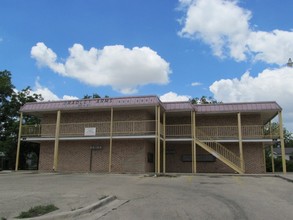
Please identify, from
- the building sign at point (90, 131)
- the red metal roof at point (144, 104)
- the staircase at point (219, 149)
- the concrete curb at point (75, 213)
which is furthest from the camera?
the building sign at point (90, 131)

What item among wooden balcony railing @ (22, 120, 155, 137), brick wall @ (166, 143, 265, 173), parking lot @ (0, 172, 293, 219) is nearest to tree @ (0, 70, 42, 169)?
wooden balcony railing @ (22, 120, 155, 137)

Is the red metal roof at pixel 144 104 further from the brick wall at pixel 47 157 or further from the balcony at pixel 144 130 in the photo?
the brick wall at pixel 47 157

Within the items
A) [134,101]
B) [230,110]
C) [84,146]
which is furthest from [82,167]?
[230,110]

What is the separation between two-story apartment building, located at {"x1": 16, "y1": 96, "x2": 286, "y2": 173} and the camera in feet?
81.2

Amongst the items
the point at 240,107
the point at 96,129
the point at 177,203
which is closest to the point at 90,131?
the point at 96,129

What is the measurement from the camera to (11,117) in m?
36.7

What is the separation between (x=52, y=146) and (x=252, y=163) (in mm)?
15887

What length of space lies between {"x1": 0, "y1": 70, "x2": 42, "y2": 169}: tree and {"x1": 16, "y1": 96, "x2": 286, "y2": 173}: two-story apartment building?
7705 mm

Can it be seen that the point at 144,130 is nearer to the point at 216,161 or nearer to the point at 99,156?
the point at 99,156

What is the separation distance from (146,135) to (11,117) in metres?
19.7

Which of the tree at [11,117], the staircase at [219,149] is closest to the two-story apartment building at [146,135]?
the staircase at [219,149]

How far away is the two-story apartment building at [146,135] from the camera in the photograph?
24750mm

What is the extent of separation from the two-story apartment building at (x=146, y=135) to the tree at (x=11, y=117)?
7.71 metres

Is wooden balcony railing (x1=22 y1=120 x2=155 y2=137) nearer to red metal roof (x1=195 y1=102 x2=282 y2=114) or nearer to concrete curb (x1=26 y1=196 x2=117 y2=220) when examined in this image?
red metal roof (x1=195 y1=102 x2=282 y2=114)
